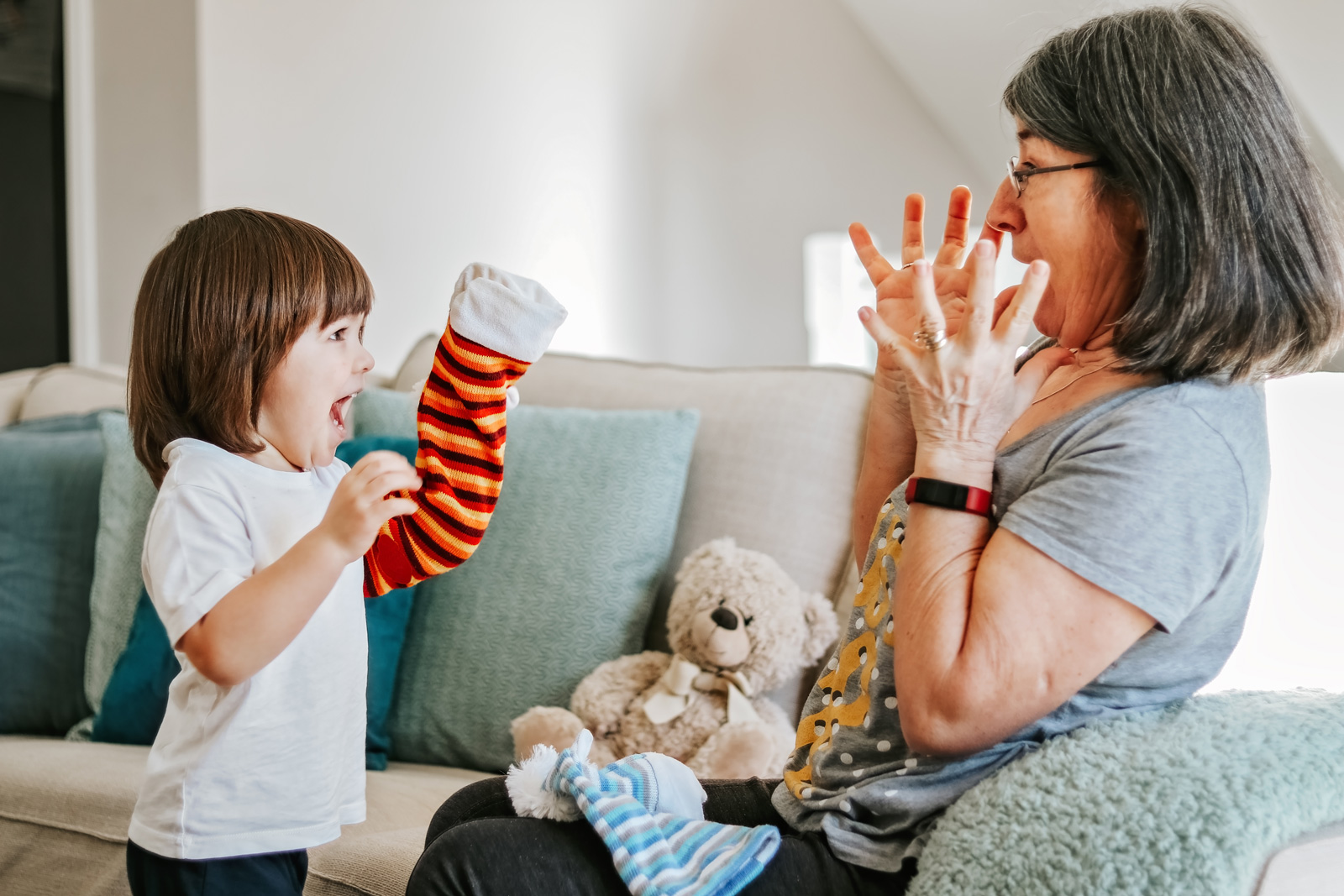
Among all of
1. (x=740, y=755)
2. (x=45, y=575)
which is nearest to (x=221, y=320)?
(x=740, y=755)

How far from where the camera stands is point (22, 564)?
187 centimetres

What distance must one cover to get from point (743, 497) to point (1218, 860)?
39.0 inches

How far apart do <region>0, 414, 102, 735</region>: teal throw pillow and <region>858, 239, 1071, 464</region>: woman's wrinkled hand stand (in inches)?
62.0

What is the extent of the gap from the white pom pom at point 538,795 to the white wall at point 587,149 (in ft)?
6.99

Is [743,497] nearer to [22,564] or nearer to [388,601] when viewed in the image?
[388,601]

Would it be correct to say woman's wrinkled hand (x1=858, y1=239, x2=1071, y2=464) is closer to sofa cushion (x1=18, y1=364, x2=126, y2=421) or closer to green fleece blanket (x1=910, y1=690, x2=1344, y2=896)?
green fleece blanket (x1=910, y1=690, x2=1344, y2=896)

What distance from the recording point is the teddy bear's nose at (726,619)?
142 cm

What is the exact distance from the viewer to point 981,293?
2.75 ft

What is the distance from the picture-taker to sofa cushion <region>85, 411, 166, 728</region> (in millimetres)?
1771

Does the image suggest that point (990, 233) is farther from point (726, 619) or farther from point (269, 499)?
point (269, 499)

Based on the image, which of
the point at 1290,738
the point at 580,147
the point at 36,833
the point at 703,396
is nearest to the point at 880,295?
the point at 1290,738

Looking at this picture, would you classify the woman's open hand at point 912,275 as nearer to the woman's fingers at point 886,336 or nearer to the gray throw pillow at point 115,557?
the woman's fingers at point 886,336

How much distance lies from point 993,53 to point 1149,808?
259 cm

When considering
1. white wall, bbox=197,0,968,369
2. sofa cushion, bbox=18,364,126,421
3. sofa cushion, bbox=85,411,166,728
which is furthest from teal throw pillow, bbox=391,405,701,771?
white wall, bbox=197,0,968,369
